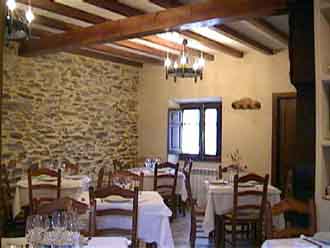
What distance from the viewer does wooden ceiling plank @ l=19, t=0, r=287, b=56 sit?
4344 mm

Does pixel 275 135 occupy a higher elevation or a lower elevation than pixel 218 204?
higher

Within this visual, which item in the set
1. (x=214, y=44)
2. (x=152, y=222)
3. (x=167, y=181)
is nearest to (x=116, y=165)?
(x=167, y=181)

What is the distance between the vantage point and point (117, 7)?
17.4 feet

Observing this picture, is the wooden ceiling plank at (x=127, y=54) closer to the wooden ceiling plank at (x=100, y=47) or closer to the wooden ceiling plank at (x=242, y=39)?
the wooden ceiling plank at (x=100, y=47)

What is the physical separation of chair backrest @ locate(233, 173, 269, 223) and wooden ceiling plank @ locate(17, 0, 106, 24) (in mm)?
2947

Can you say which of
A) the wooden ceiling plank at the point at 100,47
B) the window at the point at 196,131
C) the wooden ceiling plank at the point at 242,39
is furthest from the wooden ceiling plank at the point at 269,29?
the wooden ceiling plank at the point at 100,47

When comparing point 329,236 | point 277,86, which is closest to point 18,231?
point 329,236

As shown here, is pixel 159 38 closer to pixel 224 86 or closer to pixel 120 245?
pixel 224 86

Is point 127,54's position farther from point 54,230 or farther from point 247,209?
point 54,230

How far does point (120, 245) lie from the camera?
253 cm

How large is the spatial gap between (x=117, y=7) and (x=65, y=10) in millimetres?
678

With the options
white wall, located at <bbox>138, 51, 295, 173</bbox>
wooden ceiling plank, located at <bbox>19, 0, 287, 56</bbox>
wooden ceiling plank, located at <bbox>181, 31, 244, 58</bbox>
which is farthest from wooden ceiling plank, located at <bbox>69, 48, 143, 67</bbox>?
wooden ceiling plank, located at <bbox>181, 31, 244, 58</bbox>

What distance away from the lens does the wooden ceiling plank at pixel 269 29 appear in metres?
5.75

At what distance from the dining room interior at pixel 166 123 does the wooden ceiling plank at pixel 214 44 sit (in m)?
0.02
